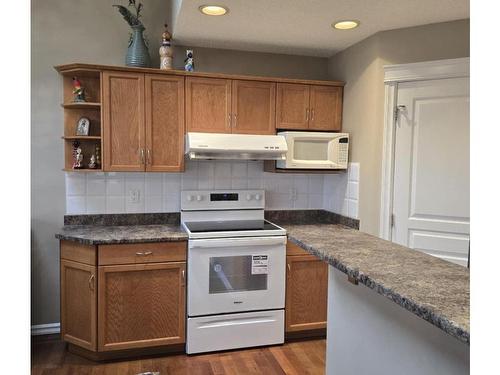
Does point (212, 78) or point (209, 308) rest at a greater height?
point (212, 78)

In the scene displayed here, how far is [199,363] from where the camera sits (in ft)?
9.09

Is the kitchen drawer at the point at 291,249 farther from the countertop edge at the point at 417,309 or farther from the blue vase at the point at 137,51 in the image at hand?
the blue vase at the point at 137,51

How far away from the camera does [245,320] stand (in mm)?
2957

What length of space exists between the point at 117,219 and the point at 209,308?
1061 millimetres

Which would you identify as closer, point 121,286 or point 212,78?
point 121,286

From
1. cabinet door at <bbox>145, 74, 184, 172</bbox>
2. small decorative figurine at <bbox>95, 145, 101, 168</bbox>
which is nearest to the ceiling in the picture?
cabinet door at <bbox>145, 74, 184, 172</bbox>

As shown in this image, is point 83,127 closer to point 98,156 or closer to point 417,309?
point 98,156

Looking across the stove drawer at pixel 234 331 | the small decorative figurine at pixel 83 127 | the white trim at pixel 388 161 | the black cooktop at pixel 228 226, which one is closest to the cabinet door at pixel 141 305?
the stove drawer at pixel 234 331

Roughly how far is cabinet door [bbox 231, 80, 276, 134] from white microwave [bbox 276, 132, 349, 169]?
0.55 feet

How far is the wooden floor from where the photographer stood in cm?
267
